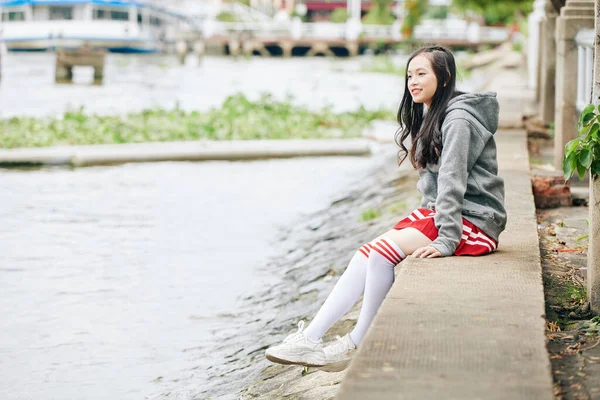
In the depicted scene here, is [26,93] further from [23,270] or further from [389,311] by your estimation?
[389,311]

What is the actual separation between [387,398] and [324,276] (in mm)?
4364

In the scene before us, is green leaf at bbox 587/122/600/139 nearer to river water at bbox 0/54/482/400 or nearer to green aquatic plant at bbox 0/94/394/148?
A: river water at bbox 0/54/482/400

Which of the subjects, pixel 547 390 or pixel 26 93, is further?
pixel 26 93

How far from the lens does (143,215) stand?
954 cm

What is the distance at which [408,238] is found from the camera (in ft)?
14.4

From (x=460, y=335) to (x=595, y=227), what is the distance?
123cm

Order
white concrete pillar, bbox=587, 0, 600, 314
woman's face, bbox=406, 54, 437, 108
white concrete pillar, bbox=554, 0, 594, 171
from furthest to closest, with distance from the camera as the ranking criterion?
white concrete pillar, bbox=554, 0, 594, 171
woman's face, bbox=406, 54, 437, 108
white concrete pillar, bbox=587, 0, 600, 314

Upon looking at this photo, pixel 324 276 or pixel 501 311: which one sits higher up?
pixel 501 311

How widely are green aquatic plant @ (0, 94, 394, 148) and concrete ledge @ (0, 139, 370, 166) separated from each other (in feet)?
2.86

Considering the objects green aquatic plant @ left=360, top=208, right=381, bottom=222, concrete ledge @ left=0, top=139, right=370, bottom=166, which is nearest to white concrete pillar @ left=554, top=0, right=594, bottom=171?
green aquatic plant @ left=360, top=208, right=381, bottom=222

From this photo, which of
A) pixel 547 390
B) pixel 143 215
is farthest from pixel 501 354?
pixel 143 215

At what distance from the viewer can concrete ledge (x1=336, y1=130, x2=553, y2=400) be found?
9.45 feet

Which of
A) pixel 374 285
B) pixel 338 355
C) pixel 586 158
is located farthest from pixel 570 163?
pixel 338 355

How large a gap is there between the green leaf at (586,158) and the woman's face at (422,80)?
76cm
